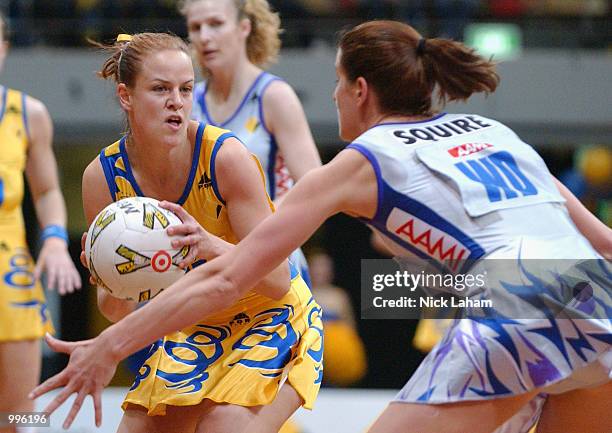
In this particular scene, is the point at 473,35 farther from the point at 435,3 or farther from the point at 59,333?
the point at 59,333

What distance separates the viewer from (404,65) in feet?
9.97

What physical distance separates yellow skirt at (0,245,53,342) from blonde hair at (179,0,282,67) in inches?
58.3

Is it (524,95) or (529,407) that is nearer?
(529,407)

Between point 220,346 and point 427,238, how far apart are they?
1.00 meters

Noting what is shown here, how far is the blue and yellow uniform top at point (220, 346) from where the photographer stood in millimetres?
3410

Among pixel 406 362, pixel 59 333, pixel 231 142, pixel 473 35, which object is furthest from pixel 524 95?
pixel 231 142

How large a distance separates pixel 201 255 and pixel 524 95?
828 centimetres

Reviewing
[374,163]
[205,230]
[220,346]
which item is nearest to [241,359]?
[220,346]

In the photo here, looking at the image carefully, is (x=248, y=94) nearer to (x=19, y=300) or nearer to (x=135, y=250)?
(x=19, y=300)

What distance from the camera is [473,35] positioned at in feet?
36.6

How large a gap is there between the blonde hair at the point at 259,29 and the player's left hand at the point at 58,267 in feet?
4.34

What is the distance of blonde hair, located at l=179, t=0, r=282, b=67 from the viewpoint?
17.1 ft

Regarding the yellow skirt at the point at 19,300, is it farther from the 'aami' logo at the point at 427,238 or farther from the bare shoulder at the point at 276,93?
the 'aami' logo at the point at 427,238

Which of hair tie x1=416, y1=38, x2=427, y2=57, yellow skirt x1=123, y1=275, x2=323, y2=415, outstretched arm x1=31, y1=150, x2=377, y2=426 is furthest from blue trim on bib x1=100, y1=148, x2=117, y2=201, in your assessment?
hair tie x1=416, y1=38, x2=427, y2=57
